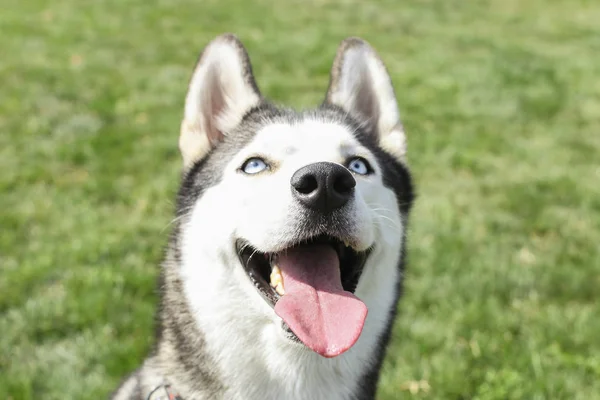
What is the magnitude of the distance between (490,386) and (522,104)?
6.42 meters

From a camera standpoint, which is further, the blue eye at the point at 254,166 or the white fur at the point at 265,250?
the blue eye at the point at 254,166

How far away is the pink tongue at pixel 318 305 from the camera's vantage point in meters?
2.37

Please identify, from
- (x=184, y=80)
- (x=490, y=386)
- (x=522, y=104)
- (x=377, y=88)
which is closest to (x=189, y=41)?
(x=184, y=80)

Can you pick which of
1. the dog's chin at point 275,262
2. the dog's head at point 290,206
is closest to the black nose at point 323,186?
the dog's head at point 290,206

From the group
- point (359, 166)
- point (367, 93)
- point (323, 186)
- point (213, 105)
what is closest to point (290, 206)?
point (323, 186)

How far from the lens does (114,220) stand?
224 inches

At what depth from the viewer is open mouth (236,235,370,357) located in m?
2.38

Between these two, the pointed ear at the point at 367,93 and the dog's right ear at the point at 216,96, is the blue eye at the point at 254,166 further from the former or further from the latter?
the pointed ear at the point at 367,93

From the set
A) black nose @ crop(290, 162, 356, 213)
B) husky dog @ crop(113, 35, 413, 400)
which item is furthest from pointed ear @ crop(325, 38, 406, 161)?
black nose @ crop(290, 162, 356, 213)

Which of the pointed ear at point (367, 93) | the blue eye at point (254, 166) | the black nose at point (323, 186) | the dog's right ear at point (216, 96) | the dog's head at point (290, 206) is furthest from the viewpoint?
the pointed ear at point (367, 93)

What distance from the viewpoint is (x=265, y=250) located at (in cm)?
249

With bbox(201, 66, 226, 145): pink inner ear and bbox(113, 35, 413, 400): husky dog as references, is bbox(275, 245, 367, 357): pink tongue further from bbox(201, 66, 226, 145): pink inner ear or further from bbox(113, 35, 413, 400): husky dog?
bbox(201, 66, 226, 145): pink inner ear

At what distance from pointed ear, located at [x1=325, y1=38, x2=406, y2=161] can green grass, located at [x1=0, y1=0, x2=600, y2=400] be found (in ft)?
5.59

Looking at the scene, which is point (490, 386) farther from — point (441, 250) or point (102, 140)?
point (102, 140)
